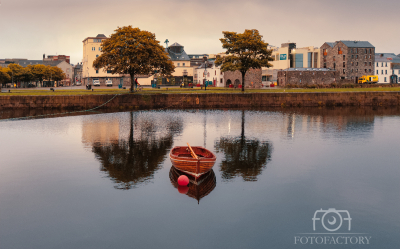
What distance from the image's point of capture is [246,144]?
34.3m

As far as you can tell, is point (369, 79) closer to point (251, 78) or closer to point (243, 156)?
point (251, 78)

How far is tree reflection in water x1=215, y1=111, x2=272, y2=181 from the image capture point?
24.6 m

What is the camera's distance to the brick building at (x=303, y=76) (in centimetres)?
11525

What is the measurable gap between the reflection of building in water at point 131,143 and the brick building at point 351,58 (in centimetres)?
10360

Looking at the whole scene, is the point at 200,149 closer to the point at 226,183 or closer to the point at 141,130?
the point at 226,183

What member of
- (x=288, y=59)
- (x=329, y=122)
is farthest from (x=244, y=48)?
(x=288, y=59)

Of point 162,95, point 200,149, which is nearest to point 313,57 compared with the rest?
point 162,95

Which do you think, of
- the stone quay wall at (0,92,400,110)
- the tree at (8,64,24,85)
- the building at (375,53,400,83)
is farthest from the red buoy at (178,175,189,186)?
the building at (375,53,400,83)

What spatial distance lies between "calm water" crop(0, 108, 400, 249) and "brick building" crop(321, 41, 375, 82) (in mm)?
106603

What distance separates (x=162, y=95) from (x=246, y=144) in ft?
110

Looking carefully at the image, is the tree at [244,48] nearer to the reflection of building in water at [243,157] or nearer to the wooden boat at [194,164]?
the reflection of building in water at [243,157]

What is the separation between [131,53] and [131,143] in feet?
115

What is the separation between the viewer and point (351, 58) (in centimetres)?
13825

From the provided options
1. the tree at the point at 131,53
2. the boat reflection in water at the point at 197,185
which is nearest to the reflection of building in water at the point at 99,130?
the boat reflection in water at the point at 197,185
